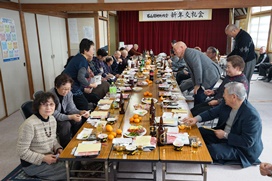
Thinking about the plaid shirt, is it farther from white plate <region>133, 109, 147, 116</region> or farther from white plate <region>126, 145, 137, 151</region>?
white plate <region>126, 145, 137, 151</region>

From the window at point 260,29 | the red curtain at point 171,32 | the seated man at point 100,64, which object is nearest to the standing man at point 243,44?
the seated man at point 100,64

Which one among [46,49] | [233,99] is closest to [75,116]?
[233,99]

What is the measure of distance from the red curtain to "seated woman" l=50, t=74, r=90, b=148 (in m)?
7.55

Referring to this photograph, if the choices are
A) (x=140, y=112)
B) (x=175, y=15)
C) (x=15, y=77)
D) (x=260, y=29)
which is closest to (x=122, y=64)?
(x=15, y=77)

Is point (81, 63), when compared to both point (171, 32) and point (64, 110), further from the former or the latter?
point (171, 32)

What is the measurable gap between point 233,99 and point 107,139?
1195mm

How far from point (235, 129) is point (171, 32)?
26.2ft

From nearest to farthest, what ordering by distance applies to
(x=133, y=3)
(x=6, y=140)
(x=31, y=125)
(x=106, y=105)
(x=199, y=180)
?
(x=31, y=125) < (x=199, y=180) < (x=106, y=105) < (x=6, y=140) < (x=133, y=3)

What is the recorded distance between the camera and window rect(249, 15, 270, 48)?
7.68 m

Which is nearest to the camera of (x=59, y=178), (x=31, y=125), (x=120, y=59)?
(x=31, y=125)

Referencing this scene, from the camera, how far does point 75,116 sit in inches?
94.0

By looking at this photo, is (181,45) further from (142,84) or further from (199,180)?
(199,180)

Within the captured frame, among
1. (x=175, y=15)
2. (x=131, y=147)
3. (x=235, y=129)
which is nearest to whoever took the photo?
(x=131, y=147)

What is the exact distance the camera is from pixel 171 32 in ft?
31.8
